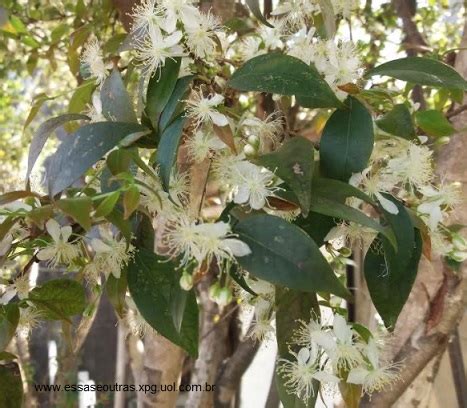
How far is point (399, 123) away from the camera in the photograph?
48 cm

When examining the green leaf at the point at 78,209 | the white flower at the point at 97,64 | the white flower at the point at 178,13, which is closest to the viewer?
the green leaf at the point at 78,209

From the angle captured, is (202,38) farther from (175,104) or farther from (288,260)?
(288,260)

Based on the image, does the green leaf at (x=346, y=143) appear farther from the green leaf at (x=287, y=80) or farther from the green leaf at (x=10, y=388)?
the green leaf at (x=10, y=388)

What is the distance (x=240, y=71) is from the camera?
0.47 metres

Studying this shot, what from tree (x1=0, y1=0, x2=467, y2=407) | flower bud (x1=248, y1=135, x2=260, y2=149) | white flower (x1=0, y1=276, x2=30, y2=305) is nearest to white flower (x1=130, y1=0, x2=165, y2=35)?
tree (x1=0, y1=0, x2=467, y2=407)

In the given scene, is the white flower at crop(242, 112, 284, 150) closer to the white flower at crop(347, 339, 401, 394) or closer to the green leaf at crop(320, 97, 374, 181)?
the green leaf at crop(320, 97, 374, 181)

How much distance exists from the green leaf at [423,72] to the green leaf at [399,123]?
0.03 m

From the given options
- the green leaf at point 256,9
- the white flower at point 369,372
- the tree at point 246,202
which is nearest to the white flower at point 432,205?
the tree at point 246,202

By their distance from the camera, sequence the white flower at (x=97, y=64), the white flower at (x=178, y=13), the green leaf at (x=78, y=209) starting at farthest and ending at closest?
the white flower at (x=97, y=64), the white flower at (x=178, y=13), the green leaf at (x=78, y=209)

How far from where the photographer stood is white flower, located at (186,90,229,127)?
46cm

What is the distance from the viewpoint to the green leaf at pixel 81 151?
0.41m

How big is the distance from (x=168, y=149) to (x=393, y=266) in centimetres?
17

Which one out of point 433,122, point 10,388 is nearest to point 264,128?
point 433,122

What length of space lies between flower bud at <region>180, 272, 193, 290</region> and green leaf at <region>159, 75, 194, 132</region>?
0.12m
